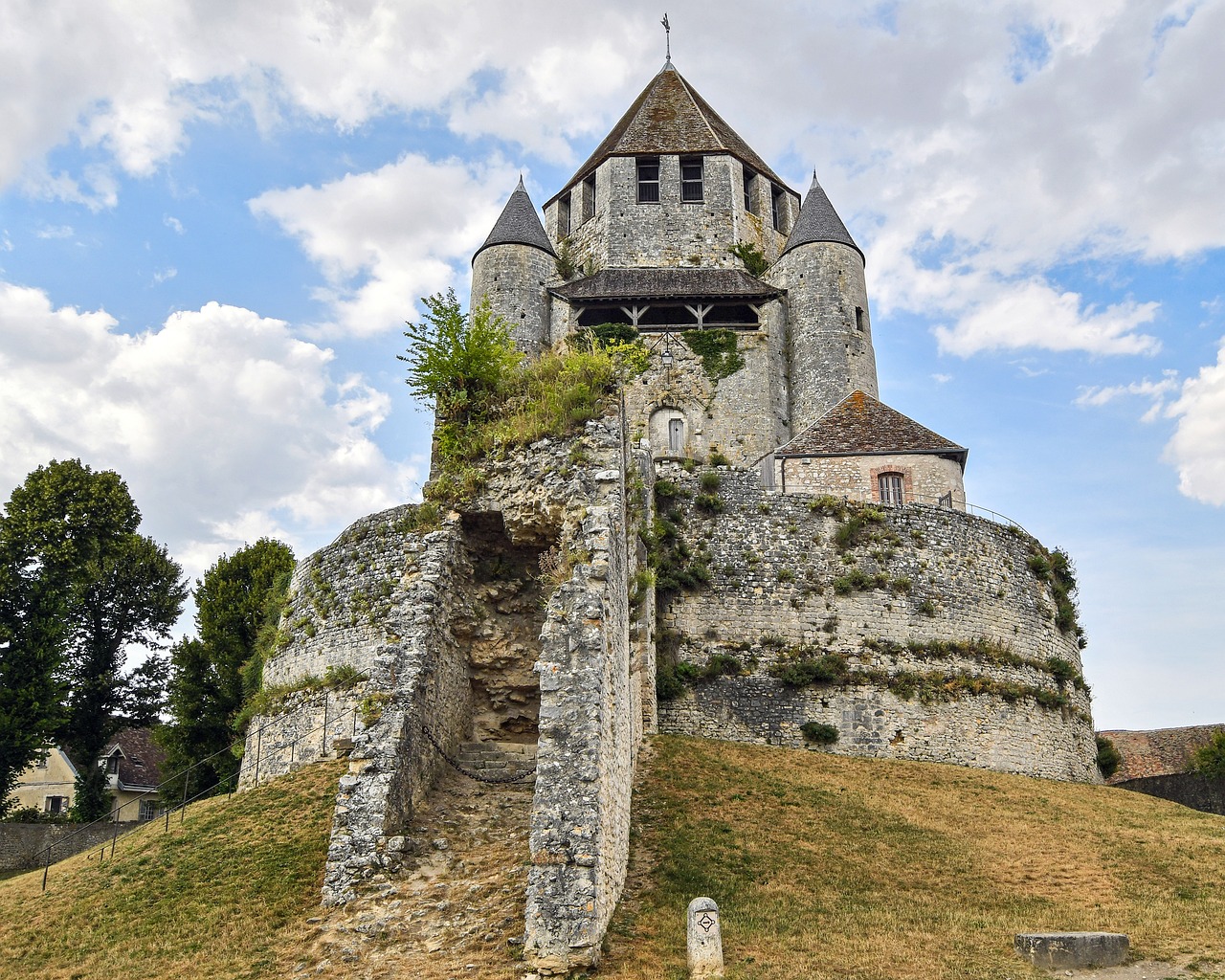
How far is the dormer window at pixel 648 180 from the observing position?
39500 mm

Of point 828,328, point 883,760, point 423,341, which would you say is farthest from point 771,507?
point 828,328

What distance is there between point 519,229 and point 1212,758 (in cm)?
2767

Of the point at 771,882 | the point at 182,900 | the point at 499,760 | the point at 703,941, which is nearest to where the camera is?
the point at 703,941

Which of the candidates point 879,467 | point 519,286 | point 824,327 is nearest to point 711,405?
point 824,327

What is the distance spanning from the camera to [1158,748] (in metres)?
35.4

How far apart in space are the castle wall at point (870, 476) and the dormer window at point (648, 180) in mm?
15751

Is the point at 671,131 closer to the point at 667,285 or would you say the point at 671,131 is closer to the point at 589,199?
the point at 589,199

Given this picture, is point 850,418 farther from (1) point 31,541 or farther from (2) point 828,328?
(1) point 31,541

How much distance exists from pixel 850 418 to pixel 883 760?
442 inches

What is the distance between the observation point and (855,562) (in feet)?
77.4

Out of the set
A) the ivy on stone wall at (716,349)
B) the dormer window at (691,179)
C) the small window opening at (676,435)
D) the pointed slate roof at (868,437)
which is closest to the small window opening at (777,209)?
the dormer window at (691,179)

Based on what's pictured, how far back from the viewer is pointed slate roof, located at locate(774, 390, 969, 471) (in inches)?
1083

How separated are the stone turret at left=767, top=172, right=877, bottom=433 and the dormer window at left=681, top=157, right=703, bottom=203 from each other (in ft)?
13.5

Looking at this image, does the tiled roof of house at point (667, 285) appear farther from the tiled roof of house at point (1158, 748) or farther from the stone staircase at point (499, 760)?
the stone staircase at point (499, 760)
